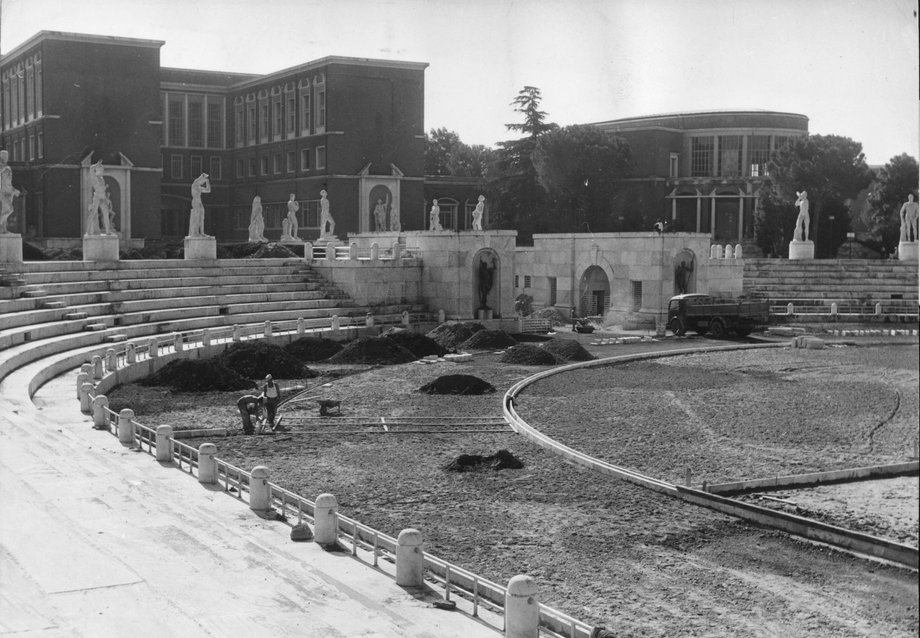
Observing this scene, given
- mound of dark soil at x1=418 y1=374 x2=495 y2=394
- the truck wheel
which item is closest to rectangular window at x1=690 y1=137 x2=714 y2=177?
the truck wheel

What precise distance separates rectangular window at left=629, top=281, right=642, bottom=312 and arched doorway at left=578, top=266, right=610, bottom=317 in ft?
5.60

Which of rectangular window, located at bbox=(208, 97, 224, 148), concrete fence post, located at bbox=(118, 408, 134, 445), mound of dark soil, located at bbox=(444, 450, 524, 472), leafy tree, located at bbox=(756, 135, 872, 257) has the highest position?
rectangular window, located at bbox=(208, 97, 224, 148)

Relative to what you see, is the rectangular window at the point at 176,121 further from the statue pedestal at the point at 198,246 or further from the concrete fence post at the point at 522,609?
the concrete fence post at the point at 522,609

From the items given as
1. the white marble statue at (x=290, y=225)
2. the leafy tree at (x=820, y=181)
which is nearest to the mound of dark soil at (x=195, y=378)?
the white marble statue at (x=290, y=225)

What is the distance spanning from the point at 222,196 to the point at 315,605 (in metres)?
63.8

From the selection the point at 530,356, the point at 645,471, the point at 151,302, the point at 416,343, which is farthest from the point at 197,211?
the point at 645,471

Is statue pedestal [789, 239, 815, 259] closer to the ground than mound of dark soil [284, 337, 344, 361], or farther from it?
farther from it

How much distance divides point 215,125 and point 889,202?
41684mm

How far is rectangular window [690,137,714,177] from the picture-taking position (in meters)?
72.8

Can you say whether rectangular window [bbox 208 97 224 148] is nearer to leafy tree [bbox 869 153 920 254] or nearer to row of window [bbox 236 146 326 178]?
row of window [bbox 236 146 326 178]

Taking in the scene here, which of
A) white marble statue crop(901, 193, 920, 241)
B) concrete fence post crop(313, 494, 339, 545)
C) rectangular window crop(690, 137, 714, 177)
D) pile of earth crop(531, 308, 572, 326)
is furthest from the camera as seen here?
rectangular window crop(690, 137, 714, 177)

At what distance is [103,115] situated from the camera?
5703 cm

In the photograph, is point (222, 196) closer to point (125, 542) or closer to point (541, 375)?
point (541, 375)

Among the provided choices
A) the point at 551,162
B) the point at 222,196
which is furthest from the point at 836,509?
the point at 222,196
